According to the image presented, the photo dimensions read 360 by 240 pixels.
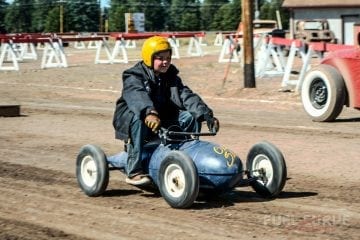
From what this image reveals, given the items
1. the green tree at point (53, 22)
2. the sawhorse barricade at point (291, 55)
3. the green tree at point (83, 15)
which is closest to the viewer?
the sawhorse barricade at point (291, 55)

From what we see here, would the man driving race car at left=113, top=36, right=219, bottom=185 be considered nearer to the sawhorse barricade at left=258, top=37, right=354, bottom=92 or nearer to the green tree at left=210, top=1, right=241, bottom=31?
the sawhorse barricade at left=258, top=37, right=354, bottom=92

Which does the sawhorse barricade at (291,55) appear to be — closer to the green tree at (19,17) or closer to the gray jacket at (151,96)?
the gray jacket at (151,96)

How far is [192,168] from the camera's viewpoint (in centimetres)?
722

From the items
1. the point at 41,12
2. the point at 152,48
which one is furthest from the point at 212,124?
the point at 41,12

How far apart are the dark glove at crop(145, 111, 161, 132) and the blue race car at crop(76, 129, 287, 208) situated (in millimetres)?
225

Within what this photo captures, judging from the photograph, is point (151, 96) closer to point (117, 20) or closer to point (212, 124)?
point (212, 124)

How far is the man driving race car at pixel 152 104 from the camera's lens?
789 centimetres

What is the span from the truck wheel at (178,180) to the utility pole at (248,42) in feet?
47.1

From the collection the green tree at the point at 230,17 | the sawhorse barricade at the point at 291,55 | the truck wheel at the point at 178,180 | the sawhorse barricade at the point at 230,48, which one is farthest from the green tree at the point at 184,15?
the truck wheel at the point at 178,180

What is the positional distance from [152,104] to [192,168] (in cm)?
83

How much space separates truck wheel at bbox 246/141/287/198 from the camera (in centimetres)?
773

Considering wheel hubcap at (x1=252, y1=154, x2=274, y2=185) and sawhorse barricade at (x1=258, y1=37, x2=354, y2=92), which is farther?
sawhorse barricade at (x1=258, y1=37, x2=354, y2=92)

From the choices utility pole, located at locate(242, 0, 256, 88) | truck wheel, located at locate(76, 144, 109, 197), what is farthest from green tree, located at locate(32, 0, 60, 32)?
truck wheel, located at locate(76, 144, 109, 197)

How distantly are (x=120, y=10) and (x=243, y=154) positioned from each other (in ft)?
269
